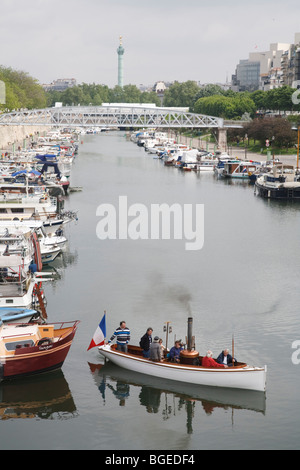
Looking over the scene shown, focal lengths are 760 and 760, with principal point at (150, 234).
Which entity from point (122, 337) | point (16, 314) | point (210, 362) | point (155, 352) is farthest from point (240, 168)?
point (210, 362)

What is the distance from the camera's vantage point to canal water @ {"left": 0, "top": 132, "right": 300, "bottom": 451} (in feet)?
56.2

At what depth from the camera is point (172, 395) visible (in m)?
19.0

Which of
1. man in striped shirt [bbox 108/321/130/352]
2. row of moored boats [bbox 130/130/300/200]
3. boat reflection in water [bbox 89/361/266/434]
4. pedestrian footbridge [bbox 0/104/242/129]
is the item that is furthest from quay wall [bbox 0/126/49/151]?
boat reflection in water [bbox 89/361/266/434]

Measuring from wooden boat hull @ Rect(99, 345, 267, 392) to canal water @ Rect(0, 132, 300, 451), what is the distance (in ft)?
0.69

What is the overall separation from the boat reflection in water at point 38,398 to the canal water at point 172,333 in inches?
1.4

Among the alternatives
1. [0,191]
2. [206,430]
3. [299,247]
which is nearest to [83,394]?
[206,430]

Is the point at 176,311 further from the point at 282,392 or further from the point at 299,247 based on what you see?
the point at 299,247

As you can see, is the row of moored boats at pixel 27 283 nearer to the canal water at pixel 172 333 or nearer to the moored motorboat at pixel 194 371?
the canal water at pixel 172 333

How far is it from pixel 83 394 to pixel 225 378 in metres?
3.56

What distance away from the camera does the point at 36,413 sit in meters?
18.0

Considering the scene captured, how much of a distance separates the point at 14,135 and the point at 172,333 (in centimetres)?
8879

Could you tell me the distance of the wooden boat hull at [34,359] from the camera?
19.1 metres

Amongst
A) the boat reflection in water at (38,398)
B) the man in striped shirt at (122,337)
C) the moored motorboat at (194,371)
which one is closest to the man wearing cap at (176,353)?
the moored motorboat at (194,371)

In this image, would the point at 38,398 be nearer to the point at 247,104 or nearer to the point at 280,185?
the point at 280,185
